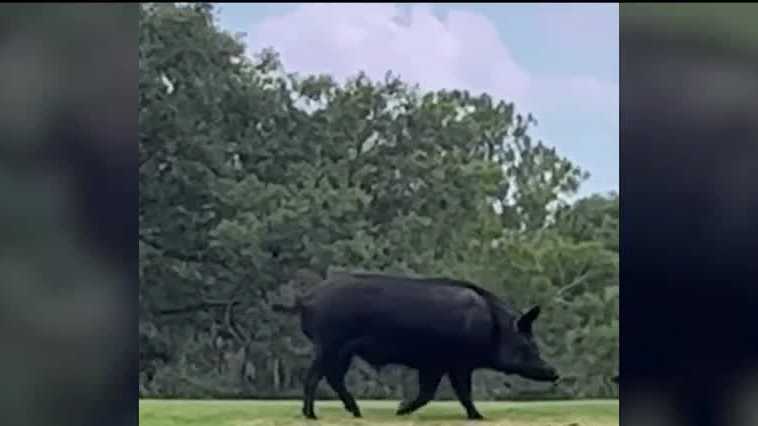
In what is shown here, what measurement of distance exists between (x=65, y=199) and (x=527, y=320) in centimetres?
129

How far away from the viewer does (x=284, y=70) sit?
148 inches

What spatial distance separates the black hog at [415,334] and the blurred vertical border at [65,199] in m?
0.53

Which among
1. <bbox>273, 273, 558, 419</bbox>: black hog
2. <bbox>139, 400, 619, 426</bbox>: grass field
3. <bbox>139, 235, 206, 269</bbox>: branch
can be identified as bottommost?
<bbox>139, 400, 619, 426</bbox>: grass field

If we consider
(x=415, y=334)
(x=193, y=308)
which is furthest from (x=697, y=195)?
(x=193, y=308)

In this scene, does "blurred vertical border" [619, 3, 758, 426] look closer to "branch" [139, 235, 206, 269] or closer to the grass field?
the grass field

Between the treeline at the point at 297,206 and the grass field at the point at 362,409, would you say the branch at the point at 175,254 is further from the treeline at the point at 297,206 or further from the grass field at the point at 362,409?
the grass field at the point at 362,409

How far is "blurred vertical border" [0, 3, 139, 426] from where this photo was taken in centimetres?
358

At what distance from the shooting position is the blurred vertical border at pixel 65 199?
358cm

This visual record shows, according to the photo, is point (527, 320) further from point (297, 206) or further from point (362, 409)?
point (297, 206)

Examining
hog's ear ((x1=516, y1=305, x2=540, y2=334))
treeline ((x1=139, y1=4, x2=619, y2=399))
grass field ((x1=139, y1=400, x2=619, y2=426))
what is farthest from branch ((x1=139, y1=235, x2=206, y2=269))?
hog's ear ((x1=516, y1=305, x2=540, y2=334))

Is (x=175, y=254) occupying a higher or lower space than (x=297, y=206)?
lower

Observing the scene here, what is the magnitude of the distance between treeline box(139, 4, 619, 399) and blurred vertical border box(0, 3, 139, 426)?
0.14 metres

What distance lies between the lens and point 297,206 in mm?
3758

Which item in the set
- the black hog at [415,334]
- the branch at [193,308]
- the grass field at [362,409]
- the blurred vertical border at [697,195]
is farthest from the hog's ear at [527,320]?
the branch at [193,308]
